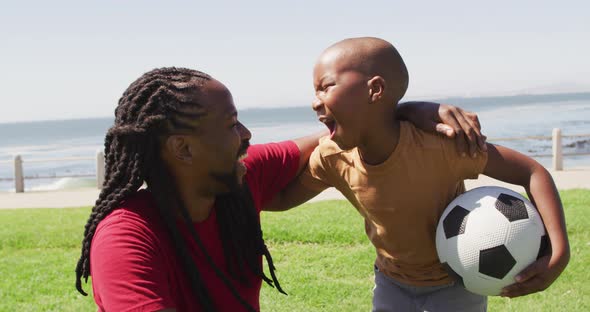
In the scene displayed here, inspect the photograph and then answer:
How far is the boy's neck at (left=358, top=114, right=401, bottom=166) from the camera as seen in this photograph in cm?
310

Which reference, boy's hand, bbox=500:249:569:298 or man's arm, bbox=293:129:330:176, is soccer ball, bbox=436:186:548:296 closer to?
boy's hand, bbox=500:249:569:298

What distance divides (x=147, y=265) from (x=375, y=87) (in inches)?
48.9

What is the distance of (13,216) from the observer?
431 inches

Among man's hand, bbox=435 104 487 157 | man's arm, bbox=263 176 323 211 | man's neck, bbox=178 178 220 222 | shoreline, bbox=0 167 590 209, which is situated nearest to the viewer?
man's neck, bbox=178 178 220 222

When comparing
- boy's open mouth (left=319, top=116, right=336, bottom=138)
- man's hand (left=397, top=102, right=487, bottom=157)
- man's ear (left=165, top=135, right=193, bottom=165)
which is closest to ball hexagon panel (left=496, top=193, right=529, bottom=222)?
man's hand (left=397, top=102, right=487, bottom=157)

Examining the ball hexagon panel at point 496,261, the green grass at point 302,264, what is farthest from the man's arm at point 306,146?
the green grass at point 302,264

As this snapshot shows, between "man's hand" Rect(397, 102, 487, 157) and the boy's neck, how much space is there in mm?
111

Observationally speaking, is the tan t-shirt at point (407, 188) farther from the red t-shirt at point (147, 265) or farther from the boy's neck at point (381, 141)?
the red t-shirt at point (147, 265)

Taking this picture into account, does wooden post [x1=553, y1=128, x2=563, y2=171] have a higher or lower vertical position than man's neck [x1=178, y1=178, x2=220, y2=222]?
lower

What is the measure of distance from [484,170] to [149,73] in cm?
153

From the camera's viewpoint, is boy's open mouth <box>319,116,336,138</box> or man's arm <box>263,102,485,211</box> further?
boy's open mouth <box>319,116,336,138</box>

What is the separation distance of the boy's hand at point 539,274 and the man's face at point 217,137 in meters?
1.36

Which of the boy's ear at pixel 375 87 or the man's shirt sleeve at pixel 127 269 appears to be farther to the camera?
the boy's ear at pixel 375 87

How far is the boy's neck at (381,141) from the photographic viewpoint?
3.10 meters
